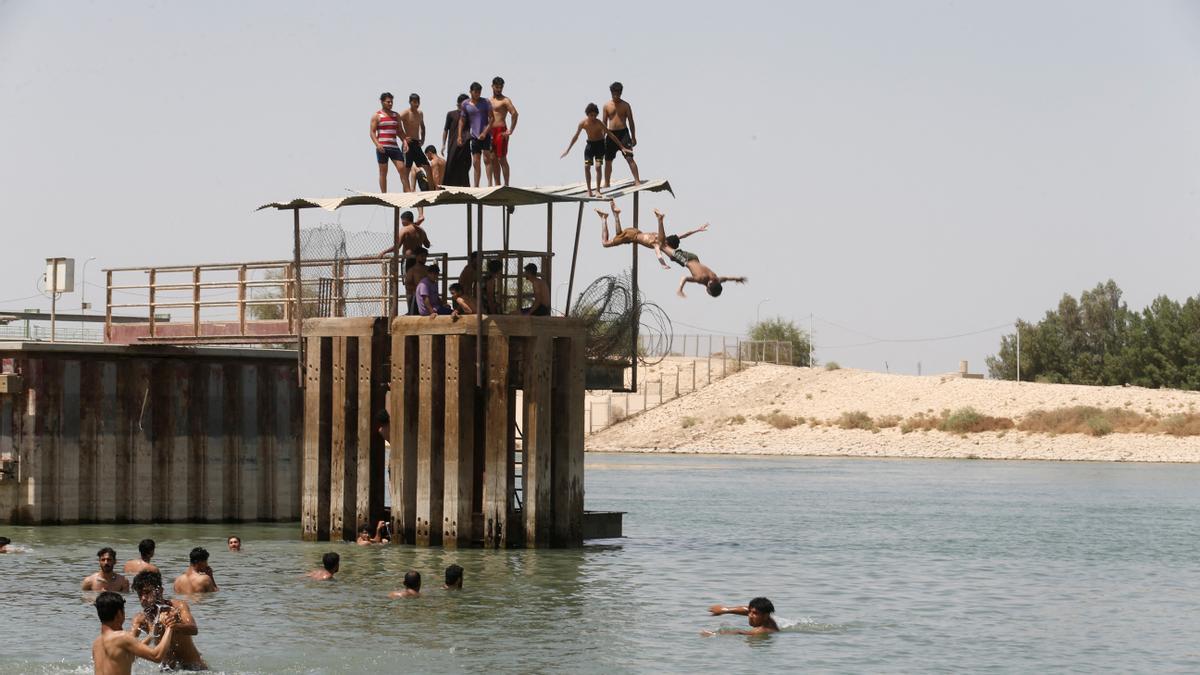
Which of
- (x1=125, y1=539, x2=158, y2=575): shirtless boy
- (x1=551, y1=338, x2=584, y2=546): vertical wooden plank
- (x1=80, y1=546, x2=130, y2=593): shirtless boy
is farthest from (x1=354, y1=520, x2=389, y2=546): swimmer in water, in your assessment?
(x1=80, y1=546, x2=130, y2=593): shirtless boy

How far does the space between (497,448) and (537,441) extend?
702 millimetres

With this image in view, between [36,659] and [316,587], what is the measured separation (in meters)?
6.92

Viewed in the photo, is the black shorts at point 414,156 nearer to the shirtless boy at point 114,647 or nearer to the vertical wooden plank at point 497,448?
the vertical wooden plank at point 497,448

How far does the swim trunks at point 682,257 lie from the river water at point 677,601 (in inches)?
213

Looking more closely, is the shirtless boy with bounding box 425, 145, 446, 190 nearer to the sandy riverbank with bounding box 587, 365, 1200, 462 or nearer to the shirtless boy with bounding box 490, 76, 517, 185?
the shirtless boy with bounding box 490, 76, 517, 185

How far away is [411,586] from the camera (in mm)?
27750

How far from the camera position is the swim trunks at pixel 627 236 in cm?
2906

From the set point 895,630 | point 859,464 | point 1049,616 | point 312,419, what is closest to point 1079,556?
point 1049,616

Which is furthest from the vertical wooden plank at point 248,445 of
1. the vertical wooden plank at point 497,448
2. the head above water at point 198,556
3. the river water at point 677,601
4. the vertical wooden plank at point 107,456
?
the head above water at point 198,556

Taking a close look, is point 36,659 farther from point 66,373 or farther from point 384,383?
point 66,373

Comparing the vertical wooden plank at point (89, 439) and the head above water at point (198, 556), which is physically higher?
the vertical wooden plank at point (89, 439)

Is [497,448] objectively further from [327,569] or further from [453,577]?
[453,577]

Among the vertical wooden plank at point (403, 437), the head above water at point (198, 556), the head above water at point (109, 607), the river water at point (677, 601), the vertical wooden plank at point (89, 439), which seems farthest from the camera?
the vertical wooden plank at point (89, 439)

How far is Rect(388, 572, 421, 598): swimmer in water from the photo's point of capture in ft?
90.8
